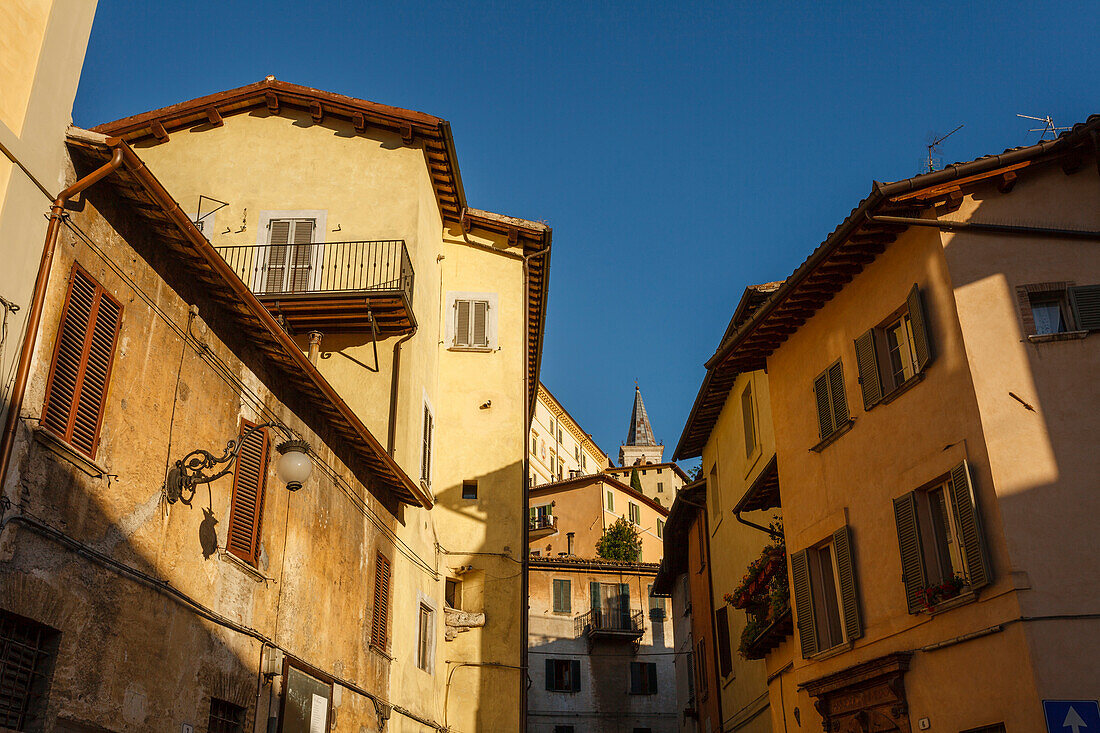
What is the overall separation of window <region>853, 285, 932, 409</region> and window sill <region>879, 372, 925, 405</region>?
0.07 feet

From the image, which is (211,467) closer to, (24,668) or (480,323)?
(24,668)

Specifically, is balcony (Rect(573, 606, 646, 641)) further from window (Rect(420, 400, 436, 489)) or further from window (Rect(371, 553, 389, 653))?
window (Rect(371, 553, 389, 653))

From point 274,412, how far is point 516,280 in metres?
13.7

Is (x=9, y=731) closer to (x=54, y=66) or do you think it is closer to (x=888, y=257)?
(x=54, y=66)

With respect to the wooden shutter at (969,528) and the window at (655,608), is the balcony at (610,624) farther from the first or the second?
the wooden shutter at (969,528)

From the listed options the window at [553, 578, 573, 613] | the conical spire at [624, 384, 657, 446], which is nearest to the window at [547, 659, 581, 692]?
the window at [553, 578, 573, 613]

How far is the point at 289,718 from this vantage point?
12680 millimetres

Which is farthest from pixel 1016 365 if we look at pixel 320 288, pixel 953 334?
pixel 320 288

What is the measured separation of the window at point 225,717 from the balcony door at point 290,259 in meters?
11.0

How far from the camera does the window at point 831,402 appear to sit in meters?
15.7

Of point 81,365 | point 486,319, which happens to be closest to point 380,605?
point 81,365

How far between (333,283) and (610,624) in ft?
110

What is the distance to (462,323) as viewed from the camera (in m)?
25.9

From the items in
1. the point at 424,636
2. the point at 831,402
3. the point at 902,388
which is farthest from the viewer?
the point at 424,636
